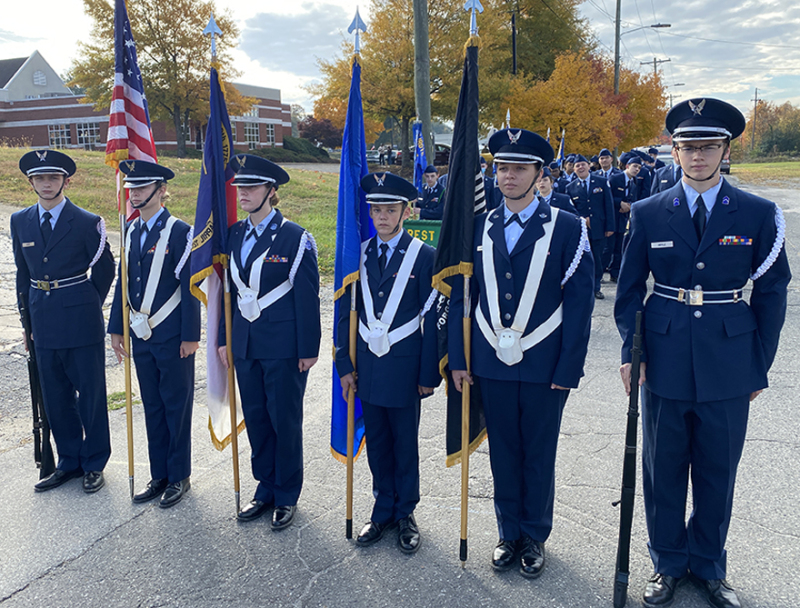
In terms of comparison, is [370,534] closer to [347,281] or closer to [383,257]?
[347,281]

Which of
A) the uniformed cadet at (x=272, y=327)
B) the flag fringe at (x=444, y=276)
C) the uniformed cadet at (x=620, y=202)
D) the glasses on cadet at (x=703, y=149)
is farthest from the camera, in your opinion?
the uniformed cadet at (x=620, y=202)

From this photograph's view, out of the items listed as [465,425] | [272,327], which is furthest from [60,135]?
[465,425]

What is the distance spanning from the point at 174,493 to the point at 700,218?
11.3ft

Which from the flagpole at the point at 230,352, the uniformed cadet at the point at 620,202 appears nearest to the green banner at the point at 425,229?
the uniformed cadet at the point at 620,202

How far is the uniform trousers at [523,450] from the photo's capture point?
128 inches

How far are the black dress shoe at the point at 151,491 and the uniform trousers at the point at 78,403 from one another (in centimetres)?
47

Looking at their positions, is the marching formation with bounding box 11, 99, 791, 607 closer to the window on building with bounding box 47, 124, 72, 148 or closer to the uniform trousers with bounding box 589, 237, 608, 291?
the uniform trousers with bounding box 589, 237, 608, 291

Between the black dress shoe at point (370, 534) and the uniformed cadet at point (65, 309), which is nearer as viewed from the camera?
the black dress shoe at point (370, 534)

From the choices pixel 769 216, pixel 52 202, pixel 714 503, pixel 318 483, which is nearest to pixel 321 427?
pixel 318 483

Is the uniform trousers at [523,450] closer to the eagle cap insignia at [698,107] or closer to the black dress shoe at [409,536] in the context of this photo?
the black dress shoe at [409,536]

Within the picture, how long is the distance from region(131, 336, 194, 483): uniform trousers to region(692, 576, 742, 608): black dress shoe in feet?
10.2

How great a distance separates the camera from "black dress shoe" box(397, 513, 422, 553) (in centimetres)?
343

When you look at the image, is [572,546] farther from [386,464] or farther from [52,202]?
[52,202]

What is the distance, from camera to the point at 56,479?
4.29 m
